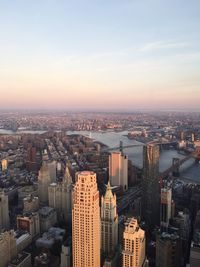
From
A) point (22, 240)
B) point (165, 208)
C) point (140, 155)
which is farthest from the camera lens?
point (140, 155)

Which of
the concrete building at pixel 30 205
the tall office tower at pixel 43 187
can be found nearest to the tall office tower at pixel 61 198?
the concrete building at pixel 30 205

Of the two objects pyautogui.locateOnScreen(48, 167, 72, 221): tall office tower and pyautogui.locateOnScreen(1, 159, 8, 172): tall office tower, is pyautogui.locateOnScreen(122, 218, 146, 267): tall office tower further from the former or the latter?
pyautogui.locateOnScreen(1, 159, 8, 172): tall office tower

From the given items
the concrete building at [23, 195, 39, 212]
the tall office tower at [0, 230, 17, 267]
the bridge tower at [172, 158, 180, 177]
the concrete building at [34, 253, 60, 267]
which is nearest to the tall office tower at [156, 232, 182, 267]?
the concrete building at [34, 253, 60, 267]

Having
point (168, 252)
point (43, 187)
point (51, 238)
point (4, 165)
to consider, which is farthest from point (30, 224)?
point (4, 165)

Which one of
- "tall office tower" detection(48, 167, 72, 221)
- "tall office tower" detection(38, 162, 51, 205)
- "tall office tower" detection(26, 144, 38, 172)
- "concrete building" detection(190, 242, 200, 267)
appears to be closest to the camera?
"concrete building" detection(190, 242, 200, 267)

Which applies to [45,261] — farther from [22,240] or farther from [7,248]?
[22,240]

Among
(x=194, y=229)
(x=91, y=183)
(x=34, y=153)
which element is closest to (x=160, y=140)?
(x=34, y=153)
